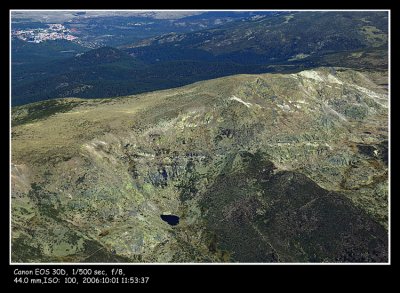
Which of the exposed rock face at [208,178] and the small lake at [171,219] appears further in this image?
the small lake at [171,219]

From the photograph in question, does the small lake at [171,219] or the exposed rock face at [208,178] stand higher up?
the exposed rock face at [208,178]

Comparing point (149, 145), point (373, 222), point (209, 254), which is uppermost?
point (149, 145)

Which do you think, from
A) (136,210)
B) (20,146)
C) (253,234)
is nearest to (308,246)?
(253,234)

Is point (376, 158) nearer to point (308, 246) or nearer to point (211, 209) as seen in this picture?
point (308, 246)

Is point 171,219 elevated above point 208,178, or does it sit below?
below
